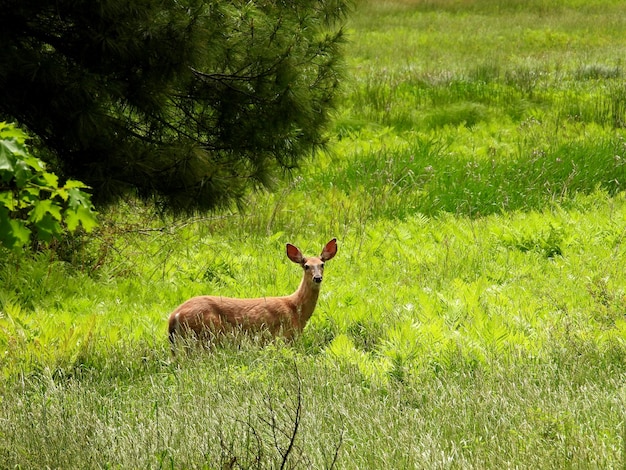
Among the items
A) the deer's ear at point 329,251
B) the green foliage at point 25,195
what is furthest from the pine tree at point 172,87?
the green foliage at point 25,195

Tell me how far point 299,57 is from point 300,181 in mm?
5068

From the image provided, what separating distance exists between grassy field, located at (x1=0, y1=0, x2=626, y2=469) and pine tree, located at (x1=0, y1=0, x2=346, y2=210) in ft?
3.57

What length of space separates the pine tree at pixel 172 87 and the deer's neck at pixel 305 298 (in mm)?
1543

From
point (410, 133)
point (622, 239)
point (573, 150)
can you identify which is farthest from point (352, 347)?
point (410, 133)

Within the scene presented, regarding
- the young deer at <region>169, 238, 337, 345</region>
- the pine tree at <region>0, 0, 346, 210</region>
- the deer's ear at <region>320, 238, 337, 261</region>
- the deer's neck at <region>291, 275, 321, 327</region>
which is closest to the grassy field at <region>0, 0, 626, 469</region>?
the young deer at <region>169, 238, 337, 345</region>

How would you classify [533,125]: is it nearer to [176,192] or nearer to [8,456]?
[176,192]

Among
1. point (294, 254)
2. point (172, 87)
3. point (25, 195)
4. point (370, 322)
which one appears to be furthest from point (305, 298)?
point (25, 195)

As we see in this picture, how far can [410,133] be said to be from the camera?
15.2 metres

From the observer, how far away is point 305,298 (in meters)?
5.82

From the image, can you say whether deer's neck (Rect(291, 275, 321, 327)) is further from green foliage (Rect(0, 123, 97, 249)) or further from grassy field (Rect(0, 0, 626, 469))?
green foliage (Rect(0, 123, 97, 249))

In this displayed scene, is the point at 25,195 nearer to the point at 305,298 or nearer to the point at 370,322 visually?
the point at 305,298

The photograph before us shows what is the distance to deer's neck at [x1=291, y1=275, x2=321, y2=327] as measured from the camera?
5781mm

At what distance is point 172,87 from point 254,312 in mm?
2006

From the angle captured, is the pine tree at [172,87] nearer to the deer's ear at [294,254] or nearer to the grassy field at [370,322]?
the grassy field at [370,322]
